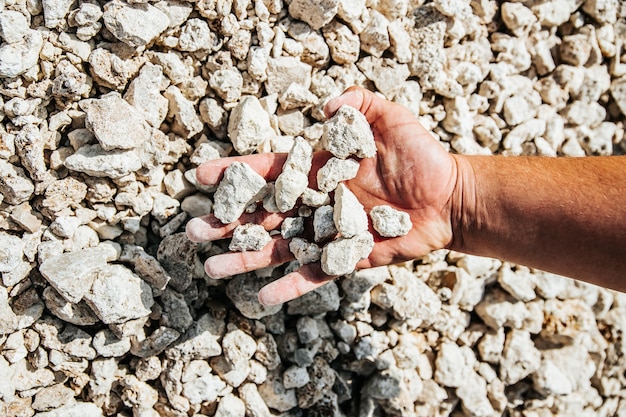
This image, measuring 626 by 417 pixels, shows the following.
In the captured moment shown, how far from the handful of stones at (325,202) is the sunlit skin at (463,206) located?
0.18 ft

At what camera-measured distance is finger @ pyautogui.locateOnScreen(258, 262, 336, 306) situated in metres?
1.89

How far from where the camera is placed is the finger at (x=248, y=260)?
75.7 inches

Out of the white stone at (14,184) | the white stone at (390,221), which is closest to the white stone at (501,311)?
the white stone at (390,221)

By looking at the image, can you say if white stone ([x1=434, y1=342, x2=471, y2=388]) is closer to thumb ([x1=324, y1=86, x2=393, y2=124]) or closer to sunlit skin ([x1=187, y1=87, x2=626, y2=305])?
sunlit skin ([x1=187, y1=87, x2=626, y2=305])

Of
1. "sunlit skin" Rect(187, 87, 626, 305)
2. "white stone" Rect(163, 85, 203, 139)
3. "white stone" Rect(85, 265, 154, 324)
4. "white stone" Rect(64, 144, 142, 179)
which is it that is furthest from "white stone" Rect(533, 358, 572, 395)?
"white stone" Rect(64, 144, 142, 179)

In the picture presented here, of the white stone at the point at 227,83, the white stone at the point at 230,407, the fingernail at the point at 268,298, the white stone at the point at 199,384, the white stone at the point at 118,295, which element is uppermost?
the white stone at the point at 227,83

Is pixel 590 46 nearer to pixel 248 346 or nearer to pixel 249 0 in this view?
pixel 249 0

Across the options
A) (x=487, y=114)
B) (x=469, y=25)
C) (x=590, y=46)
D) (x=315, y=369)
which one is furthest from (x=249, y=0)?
(x=590, y=46)

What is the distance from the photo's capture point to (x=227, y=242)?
7.25 ft

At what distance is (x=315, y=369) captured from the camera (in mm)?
2270

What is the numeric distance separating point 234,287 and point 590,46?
2156 millimetres

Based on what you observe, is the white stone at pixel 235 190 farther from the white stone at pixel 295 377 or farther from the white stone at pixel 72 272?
the white stone at pixel 295 377

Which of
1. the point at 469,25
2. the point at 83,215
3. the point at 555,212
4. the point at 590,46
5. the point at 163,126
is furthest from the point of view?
the point at 590,46

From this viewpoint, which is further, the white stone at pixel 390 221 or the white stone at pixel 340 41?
the white stone at pixel 340 41
